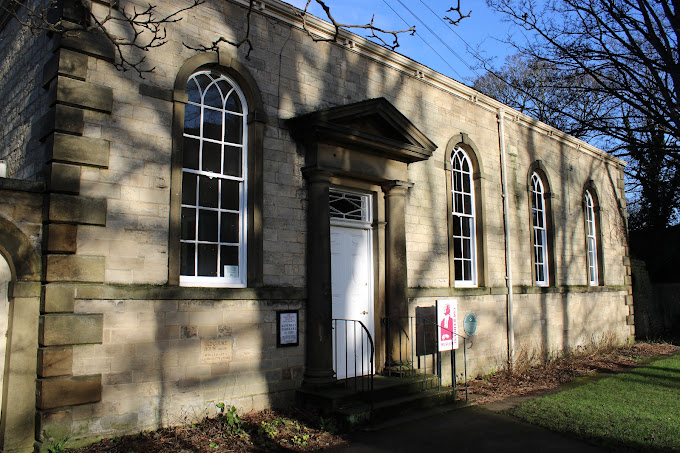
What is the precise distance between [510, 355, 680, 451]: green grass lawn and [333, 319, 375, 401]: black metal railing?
2.22 meters

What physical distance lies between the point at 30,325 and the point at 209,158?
2858mm

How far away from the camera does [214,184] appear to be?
7.00 metres

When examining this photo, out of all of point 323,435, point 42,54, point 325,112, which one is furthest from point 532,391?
point 42,54

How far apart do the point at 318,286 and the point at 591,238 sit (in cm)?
1110

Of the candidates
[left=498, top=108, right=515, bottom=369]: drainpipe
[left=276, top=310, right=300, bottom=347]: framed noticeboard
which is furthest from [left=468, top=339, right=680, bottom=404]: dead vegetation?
[left=276, top=310, right=300, bottom=347]: framed noticeboard

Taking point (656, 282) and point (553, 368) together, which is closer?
point (553, 368)

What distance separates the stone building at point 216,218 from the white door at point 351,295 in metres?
0.04

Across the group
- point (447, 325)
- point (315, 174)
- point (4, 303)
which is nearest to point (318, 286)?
point (315, 174)

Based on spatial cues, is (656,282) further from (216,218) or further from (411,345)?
(216,218)

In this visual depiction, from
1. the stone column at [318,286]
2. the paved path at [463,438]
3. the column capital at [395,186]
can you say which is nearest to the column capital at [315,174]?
the stone column at [318,286]

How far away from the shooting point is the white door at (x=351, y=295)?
317 inches

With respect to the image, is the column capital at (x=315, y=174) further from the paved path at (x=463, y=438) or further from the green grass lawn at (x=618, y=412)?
the green grass lawn at (x=618, y=412)

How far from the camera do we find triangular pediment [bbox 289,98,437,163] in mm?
7609

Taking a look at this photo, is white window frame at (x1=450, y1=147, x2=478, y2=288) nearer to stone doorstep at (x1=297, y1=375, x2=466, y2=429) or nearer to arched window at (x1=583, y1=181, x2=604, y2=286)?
stone doorstep at (x1=297, y1=375, x2=466, y2=429)
